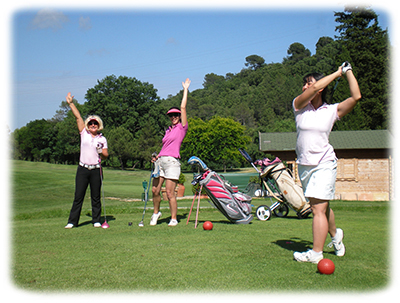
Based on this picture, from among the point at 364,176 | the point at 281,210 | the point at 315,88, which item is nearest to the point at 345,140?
the point at 364,176

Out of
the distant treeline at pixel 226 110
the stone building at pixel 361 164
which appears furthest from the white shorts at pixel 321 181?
the distant treeline at pixel 226 110

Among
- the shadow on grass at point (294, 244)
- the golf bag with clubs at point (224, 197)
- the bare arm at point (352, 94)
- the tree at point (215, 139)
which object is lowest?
the shadow on grass at point (294, 244)

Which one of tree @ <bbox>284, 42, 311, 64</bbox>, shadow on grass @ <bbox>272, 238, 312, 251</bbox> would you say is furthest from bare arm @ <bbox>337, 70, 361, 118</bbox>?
tree @ <bbox>284, 42, 311, 64</bbox>

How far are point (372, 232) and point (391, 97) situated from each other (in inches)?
1586

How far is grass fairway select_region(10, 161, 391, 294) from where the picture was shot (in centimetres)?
323

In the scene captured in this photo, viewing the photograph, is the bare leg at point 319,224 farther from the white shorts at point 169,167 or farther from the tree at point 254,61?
the tree at point 254,61

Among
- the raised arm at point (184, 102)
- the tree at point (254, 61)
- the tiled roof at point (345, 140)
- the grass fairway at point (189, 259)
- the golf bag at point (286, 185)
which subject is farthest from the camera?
the tree at point (254, 61)

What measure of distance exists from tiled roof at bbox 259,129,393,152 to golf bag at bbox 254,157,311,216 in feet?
42.5

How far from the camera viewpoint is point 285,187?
26.9 ft

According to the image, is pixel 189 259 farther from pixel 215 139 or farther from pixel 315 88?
pixel 215 139

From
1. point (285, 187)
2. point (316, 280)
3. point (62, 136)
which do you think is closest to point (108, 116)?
point (62, 136)

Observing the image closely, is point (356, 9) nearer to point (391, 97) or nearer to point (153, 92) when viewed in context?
point (391, 97)

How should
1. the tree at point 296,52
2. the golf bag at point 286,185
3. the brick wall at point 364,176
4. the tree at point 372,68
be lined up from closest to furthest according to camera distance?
the golf bag at point 286,185 < the brick wall at point 364,176 < the tree at point 372,68 < the tree at point 296,52

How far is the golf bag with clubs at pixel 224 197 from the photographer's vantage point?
6980 millimetres
